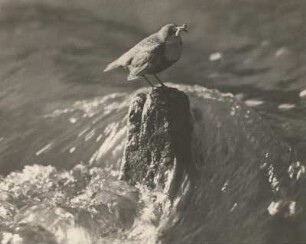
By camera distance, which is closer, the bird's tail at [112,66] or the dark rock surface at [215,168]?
the dark rock surface at [215,168]

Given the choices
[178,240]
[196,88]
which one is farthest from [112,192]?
[196,88]

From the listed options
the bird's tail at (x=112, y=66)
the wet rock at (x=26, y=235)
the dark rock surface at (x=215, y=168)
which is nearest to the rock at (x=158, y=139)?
the dark rock surface at (x=215, y=168)

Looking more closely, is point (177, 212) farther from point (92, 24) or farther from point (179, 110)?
point (92, 24)

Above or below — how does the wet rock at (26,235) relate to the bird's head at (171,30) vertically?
below

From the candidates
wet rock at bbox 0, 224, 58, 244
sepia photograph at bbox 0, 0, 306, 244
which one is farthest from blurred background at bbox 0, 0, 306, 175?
wet rock at bbox 0, 224, 58, 244

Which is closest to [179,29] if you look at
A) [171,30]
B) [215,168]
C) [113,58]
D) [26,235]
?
[171,30]

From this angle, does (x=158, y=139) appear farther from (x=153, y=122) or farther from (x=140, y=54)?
(x=140, y=54)

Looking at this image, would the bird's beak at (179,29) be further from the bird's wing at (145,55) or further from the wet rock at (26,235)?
the wet rock at (26,235)
